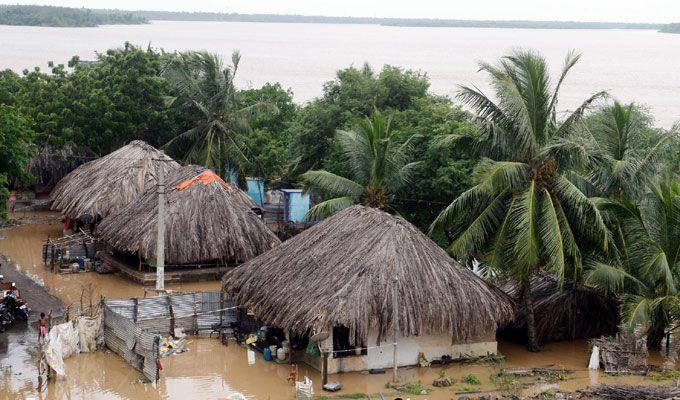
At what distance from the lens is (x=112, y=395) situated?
1720cm

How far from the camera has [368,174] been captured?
77.3ft

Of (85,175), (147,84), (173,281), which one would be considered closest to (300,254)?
(173,281)

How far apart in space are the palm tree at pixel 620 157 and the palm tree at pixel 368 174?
467 centimetres

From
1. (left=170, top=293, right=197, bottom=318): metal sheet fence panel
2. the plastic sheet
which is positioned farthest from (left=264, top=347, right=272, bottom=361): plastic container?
the plastic sheet

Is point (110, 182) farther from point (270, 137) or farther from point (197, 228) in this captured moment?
point (270, 137)

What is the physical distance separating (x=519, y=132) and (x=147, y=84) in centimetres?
1667

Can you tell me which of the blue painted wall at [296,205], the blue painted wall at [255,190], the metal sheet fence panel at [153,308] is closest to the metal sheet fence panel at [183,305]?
the metal sheet fence panel at [153,308]

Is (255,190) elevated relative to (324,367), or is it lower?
elevated

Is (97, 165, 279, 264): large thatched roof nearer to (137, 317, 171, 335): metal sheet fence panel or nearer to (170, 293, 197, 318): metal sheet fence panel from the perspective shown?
(170, 293, 197, 318): metal sheet fence panel

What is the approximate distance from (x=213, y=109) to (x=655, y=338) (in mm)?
15766

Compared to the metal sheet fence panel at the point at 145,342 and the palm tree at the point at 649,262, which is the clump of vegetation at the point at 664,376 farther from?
the metal sheet fence panel at the point at 145,342

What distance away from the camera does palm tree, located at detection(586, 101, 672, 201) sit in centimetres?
2045

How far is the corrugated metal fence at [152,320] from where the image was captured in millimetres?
18141

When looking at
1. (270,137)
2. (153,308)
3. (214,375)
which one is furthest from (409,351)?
(270,137)
